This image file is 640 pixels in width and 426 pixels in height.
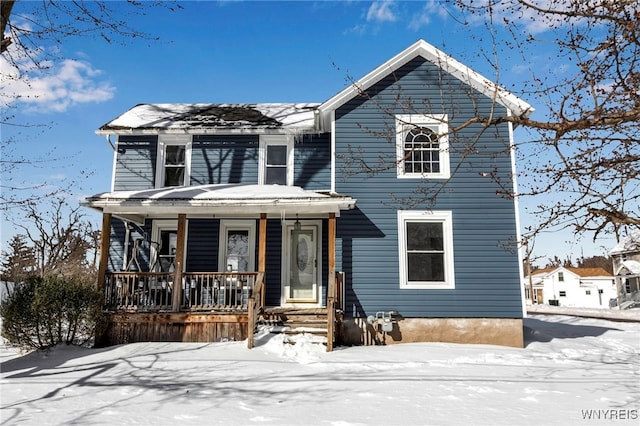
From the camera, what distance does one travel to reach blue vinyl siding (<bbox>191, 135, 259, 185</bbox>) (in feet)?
40.8

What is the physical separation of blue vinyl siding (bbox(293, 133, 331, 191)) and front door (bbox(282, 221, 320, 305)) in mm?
1183

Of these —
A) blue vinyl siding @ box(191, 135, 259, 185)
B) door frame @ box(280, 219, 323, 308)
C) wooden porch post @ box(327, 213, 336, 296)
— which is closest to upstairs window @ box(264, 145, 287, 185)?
blue vinyl siding @ box(191, 135, 259, 185)

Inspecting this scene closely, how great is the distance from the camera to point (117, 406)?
5434mm

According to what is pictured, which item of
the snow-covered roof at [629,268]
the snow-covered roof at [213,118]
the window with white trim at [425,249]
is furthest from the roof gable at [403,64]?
the snow-covered roof at [629,268]

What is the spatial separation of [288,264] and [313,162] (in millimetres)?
2950

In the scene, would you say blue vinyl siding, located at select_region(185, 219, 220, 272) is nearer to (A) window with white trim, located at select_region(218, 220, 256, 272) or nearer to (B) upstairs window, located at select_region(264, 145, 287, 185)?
(A) window with white trim, located at select_region(218, 220, 256, 272)

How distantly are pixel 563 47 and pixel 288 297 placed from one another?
28.0 feet

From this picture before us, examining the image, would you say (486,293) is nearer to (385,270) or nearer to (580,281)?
(385,270)

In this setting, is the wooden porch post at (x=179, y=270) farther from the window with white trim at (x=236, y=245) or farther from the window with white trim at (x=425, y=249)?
the window with white trim at (x=425, y=249)

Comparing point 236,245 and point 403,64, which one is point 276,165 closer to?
point 236,245

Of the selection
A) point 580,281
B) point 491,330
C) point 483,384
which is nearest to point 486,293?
point 491,330

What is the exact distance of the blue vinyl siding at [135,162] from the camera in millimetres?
12445

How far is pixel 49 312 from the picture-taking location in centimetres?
876

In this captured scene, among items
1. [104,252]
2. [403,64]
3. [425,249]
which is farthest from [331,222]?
[104,252]
